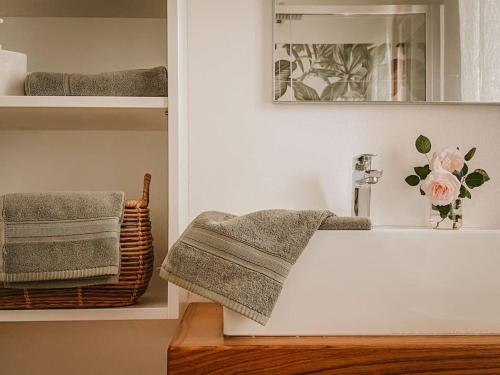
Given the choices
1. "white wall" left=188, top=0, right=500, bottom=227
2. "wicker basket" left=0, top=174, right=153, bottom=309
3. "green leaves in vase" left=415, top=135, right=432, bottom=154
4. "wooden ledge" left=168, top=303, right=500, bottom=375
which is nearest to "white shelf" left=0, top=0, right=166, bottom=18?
"white wall" left=188, top=0, right=500, bottom=227

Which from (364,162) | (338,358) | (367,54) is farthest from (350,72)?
(338,358)

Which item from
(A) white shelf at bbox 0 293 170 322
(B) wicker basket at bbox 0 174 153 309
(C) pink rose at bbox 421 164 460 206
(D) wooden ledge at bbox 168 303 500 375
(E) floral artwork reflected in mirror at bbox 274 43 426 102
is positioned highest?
(E) floral artwork reflected in mirror at bbox 274 43 426 102

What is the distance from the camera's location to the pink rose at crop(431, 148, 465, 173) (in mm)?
1225

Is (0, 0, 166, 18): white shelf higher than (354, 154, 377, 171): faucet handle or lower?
higher

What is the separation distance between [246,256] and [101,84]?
490mm

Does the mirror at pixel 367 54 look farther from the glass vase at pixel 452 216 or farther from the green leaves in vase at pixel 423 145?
the glass vase at pixel 452 216

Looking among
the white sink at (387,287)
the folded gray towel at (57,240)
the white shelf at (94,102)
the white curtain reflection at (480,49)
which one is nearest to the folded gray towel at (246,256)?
the white sink at (387,287)

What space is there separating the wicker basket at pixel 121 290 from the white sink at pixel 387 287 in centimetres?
24

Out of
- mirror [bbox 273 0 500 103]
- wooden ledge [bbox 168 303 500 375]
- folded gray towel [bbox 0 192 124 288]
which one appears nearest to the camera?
wooden ledge [bbox 168 303 500 375]

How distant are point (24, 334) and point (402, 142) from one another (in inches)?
44.3

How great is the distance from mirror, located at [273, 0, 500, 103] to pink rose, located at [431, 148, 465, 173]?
18 cm

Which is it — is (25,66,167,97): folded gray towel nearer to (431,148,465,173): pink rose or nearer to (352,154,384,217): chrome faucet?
(352,154,384,217): chrome faucet

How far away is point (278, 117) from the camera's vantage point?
4.45ft

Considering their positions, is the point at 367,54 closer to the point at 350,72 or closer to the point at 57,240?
the point at 350,72
